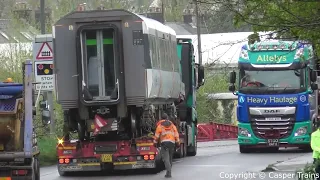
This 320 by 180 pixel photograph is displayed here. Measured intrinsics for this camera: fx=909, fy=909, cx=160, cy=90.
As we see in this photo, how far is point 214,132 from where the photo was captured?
45406 millimetres

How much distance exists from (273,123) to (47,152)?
7.31 metres

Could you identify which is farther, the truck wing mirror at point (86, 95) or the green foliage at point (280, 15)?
the truck wing mirror at point (86, 95)

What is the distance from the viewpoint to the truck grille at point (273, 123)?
28734 mm

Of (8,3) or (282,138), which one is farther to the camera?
(8,3)

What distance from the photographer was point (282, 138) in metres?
28.8

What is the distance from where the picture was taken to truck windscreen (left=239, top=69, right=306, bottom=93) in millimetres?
28469

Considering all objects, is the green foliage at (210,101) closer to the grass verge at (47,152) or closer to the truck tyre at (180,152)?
the grass verge at (47,152)

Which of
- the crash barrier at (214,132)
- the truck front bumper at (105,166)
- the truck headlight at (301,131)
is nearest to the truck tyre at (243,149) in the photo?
the truck headlight at (301,131)

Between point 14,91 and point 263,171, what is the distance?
7423mm

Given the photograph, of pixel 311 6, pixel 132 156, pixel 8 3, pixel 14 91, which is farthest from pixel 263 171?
pixel 8 3

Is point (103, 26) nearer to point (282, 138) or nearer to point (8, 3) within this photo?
point (282, 138)

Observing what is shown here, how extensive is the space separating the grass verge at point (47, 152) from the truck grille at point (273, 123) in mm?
6471

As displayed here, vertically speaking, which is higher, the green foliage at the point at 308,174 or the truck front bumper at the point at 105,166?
the green foliage at the point at 308,174

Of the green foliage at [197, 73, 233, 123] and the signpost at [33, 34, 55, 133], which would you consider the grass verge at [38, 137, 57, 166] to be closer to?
the signpost at [33, 34, 55, 133]
